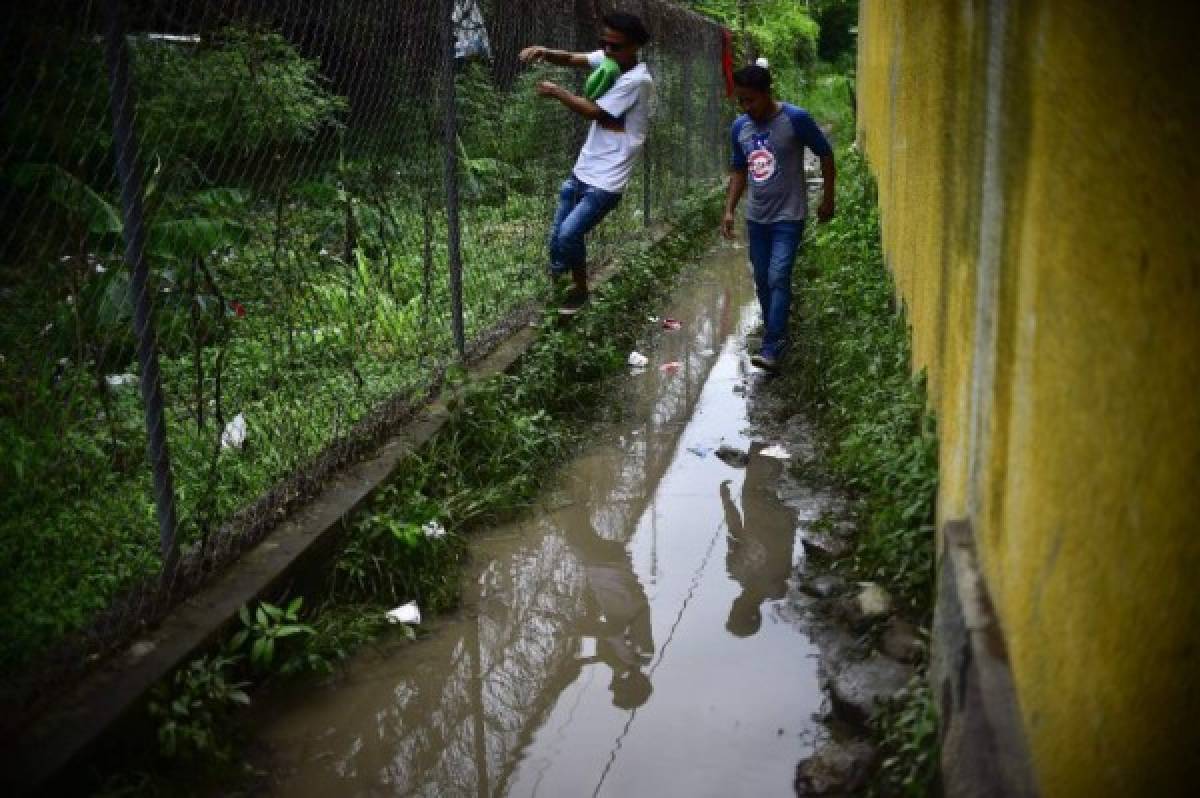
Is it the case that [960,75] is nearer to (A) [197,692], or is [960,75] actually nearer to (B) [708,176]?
(A) [197,692]

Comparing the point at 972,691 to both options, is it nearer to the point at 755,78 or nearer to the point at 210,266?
the point at 210,266

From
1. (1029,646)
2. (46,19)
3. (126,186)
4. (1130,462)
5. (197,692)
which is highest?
(46,19)

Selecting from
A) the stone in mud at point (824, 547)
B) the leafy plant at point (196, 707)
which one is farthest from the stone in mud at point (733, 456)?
the leafy plant at point (196, 707)

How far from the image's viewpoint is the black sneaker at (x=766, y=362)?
6.43 m

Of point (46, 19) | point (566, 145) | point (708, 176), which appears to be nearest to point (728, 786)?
point (46, 19)

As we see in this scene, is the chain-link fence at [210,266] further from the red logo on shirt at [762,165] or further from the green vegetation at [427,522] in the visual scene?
the red logo on shirt at [762,165]

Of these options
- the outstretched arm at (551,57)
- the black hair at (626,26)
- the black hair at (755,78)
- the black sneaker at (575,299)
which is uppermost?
the black hair at (626,26)

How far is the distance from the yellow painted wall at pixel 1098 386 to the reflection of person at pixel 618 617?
1.34 metres

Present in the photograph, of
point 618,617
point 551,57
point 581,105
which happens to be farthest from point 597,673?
point 551,57

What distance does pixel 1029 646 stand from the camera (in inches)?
83.2

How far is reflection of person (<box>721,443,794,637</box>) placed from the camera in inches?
152

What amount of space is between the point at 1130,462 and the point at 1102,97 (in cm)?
60

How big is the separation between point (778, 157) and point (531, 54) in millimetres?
1490

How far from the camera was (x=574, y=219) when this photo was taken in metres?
6.51
